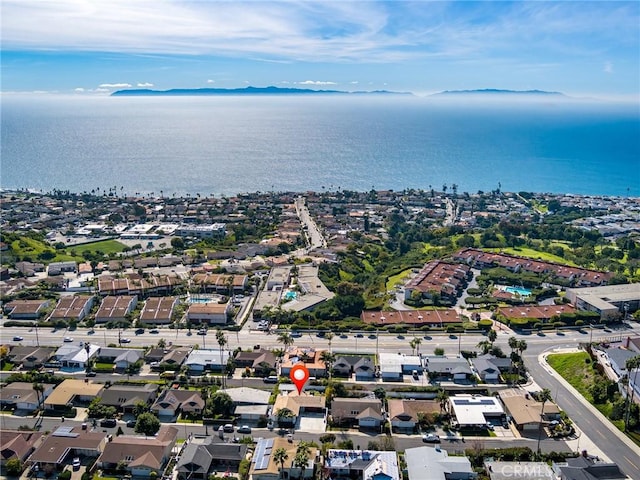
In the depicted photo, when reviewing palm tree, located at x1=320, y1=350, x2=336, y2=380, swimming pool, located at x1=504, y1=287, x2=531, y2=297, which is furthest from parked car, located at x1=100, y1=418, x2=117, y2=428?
swimming pool, located at x1=504, y1=287, x2=531, y2=297

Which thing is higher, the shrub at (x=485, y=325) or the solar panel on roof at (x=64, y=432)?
the solar panel on roof at (x=64, y=432)

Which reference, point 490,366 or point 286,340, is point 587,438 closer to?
point 490,366

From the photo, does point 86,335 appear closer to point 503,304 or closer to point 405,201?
point 503,304

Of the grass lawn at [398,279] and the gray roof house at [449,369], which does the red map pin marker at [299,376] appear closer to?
the gray roof house at [449,369]

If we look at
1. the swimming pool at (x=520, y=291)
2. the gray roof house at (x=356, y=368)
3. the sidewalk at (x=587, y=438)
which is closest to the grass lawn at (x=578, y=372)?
the sidewalk at (x=587, y=438)

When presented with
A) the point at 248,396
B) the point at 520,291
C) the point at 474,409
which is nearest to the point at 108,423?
the point at 248,396

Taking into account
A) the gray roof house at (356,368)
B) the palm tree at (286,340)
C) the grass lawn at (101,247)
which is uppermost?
the gray roof house at (356,368)

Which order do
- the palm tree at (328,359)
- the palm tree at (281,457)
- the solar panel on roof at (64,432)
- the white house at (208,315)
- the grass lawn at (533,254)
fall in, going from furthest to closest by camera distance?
the grass lawn at (533,254), the white house at (208,315), the palm tree at (328,359), the solar panel on roof at (64,432), the palm tree at (281,457)
